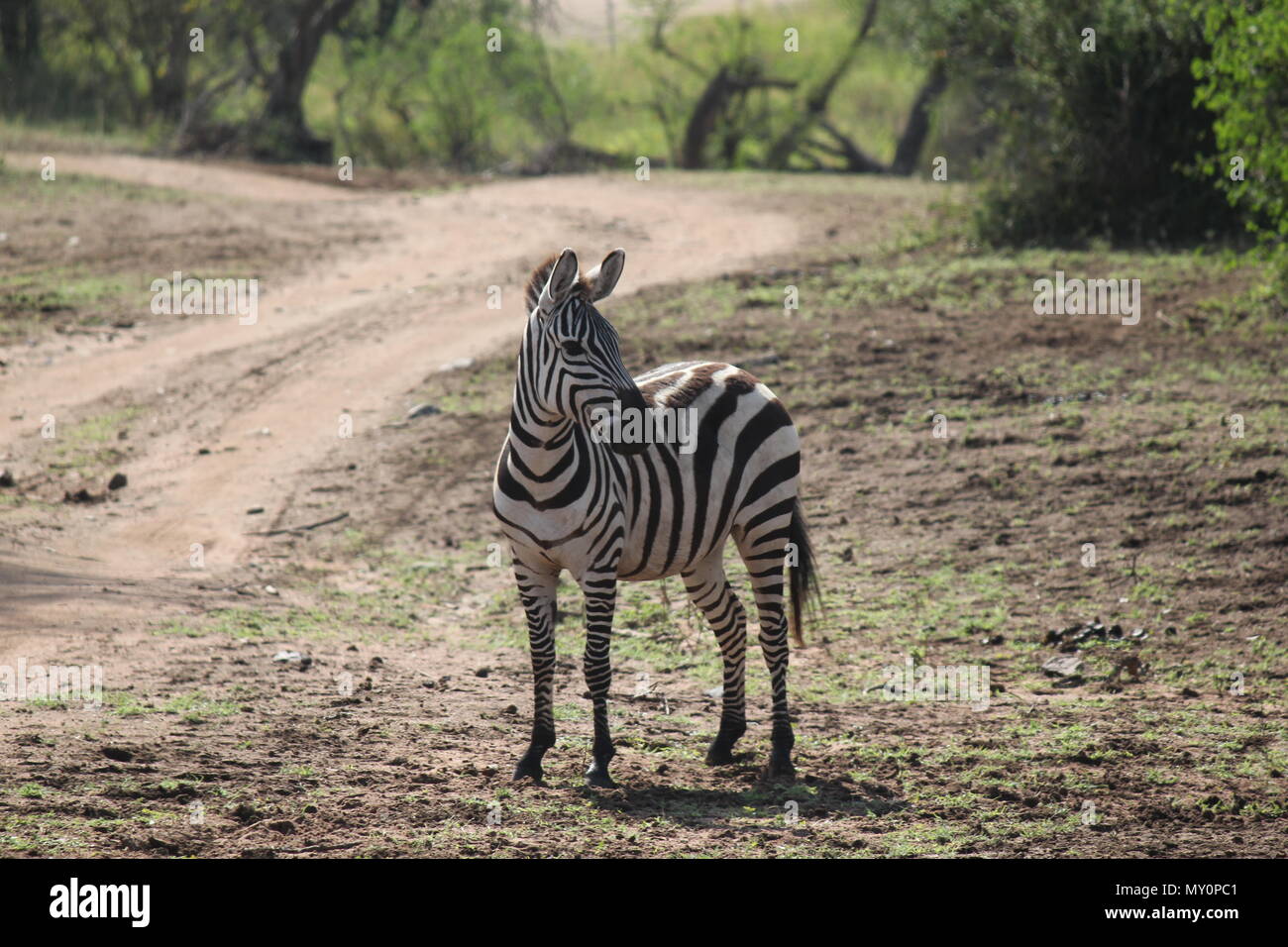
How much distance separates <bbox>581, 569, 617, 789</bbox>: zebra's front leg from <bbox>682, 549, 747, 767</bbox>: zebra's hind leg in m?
0.70

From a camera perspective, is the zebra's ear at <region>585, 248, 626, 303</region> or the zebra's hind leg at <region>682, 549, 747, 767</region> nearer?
the zebra's ear at <region>585, 248, 626, 303</region>

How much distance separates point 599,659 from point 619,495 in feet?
2.39

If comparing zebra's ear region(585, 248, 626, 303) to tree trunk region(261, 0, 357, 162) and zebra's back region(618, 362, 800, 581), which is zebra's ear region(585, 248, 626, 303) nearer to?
zebra's back region(618, 362, 800, 581)

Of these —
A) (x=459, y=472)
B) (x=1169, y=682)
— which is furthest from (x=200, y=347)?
(x=1169, y=682)

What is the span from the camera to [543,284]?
5.90m

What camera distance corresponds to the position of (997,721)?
709 centimetres

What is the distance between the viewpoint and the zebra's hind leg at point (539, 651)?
6.04 m

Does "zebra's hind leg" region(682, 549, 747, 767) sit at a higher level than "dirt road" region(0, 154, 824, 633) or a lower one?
lower

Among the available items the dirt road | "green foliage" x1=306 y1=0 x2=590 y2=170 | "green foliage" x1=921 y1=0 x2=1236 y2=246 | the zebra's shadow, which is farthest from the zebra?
"green foliage" x1=306 y1=0 x2=590 y2=170

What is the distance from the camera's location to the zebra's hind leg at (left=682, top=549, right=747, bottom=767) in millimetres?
6633

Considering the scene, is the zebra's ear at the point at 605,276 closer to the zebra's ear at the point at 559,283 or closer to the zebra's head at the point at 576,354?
the zebra's head at the point at 576,354

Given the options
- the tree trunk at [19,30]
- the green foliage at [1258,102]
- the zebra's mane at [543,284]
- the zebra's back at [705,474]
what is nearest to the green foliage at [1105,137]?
the green foliage at [1258,102]
